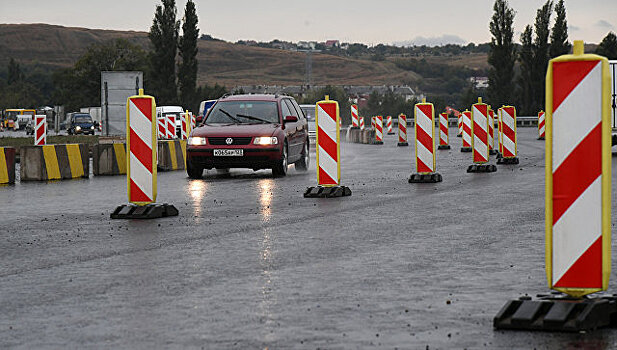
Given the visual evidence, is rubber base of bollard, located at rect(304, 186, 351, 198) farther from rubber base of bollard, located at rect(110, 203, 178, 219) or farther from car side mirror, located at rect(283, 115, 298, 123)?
car side mirror, located at rect(283, 115, 298, 123)

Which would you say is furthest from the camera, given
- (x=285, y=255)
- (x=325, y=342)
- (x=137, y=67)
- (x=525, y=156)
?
(x=137, y=67)

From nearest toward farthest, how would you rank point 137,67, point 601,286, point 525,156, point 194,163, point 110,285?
point 601,286, point 110,285, point 194,163, point 525,156, point 137,67

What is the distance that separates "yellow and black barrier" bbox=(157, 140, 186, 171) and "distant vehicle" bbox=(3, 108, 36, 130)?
292 ft

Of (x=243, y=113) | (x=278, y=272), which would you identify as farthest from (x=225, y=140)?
(x=278, y=272)

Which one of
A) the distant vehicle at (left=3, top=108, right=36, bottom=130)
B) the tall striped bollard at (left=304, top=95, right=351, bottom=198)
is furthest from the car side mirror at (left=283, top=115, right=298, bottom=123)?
the distant vehicle at (left=3, top=108, right=36, bottom=130)

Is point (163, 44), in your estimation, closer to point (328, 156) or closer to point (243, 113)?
point (243, 113)

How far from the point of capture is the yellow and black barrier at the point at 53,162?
22.3 metres

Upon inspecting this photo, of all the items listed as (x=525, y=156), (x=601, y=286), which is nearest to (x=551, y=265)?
(x=601, y=286)

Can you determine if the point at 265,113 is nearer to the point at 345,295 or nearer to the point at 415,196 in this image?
the point at 415,196

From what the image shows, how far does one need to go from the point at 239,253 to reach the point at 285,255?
0.45 meters

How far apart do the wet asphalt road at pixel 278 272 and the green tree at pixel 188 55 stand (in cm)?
8097

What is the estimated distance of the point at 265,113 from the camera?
76.6ft

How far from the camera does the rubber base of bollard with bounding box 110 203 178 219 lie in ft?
44.7

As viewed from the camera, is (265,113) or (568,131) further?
(265,113)
